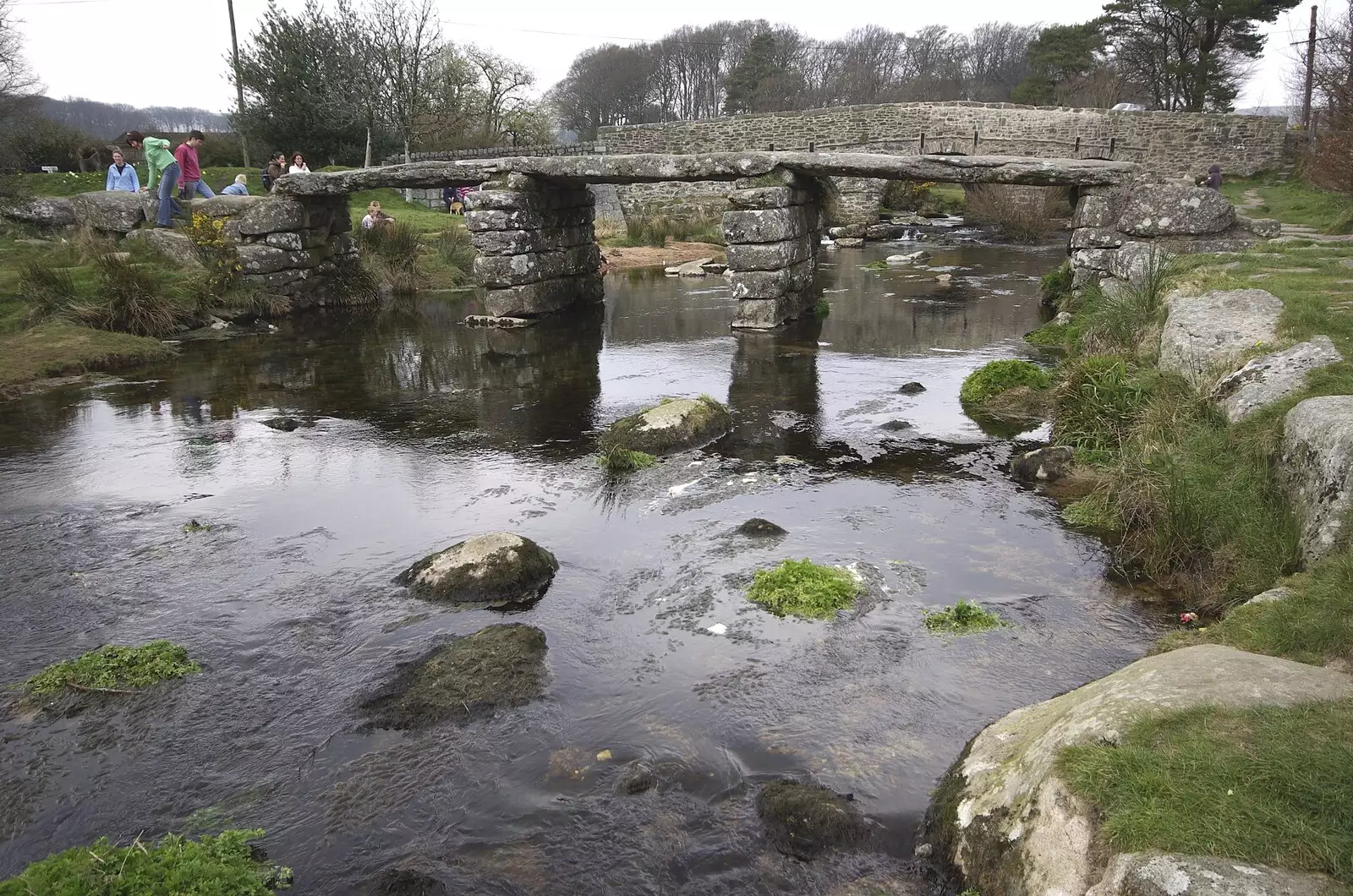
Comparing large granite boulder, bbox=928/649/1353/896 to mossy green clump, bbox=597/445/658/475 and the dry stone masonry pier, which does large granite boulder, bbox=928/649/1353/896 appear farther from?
the dry stone masonry pier

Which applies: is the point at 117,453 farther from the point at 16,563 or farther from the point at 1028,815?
the point at 1028,815

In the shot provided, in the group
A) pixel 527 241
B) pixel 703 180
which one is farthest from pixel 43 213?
pixel 703 180

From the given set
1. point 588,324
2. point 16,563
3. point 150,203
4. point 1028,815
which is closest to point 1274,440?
point 1028,815

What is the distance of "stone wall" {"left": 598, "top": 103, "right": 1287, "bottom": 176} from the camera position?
106 feet

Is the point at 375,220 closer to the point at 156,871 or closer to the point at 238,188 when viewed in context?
the point at 238,188

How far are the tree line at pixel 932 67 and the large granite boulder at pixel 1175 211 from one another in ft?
104

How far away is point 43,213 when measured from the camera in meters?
17.2

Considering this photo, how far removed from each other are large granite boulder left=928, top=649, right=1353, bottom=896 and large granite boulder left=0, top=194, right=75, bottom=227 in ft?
63.7

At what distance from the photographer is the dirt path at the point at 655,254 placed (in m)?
23.9

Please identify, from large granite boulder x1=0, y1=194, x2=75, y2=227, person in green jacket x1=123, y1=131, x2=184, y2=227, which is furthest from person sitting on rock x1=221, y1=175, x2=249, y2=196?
large granite boulder x1=0, y1=194, x2=75, y2=227

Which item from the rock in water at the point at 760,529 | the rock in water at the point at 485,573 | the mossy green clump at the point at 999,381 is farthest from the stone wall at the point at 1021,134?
the rock in water at the point at 485,573

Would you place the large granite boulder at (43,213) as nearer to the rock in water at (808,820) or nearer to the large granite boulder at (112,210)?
the large granite boulder at (112,210)

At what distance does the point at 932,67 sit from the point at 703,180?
6211 cm

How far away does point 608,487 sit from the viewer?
7.67 m
